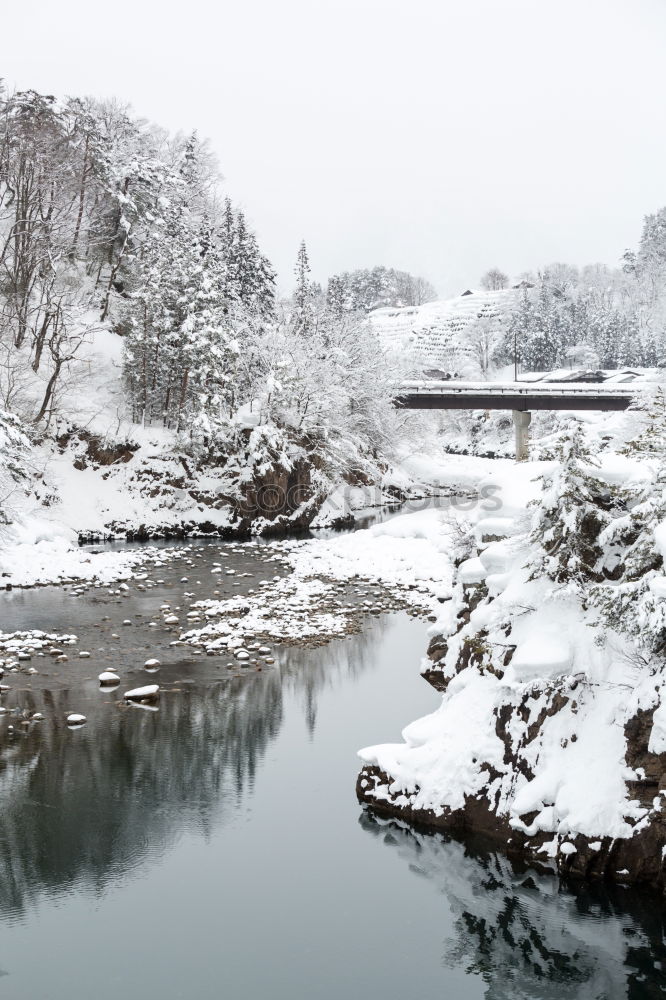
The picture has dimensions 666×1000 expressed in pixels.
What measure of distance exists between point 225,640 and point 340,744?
5607mm

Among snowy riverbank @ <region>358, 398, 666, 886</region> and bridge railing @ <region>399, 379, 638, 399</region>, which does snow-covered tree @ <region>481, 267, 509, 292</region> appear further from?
snowy riverbank @ <region>358, 398, 666, 886</region>

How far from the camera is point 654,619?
31.1 feet

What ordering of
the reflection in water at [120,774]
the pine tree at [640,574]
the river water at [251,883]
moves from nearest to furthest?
the river water at [251,883], the pine tree at [640,574], the reflection in water at [120,774]

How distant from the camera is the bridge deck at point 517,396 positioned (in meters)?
48.0

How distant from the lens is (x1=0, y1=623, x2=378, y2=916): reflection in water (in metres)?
10.2

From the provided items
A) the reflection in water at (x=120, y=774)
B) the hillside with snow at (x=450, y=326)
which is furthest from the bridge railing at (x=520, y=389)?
the hillside with snow at (x=450, y=326)

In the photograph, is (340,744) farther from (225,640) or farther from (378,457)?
(378,457)

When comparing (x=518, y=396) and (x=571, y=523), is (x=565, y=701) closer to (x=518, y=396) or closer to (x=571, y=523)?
(x=571, y=523)

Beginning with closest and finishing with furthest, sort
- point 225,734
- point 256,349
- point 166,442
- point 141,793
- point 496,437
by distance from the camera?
point 141,793
point 225,734
point 166,442
point 256,349
point 496,437

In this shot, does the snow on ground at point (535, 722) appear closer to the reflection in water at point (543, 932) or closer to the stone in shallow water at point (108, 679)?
the reflection in water at point (543, 932)

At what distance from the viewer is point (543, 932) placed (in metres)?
9.14

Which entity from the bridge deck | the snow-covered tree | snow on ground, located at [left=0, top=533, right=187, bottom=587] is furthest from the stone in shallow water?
the snow-covered tree

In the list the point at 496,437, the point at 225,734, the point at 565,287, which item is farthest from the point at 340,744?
the point at 565,287

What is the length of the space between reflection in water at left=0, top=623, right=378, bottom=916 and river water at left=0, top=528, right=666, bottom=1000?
4cm
